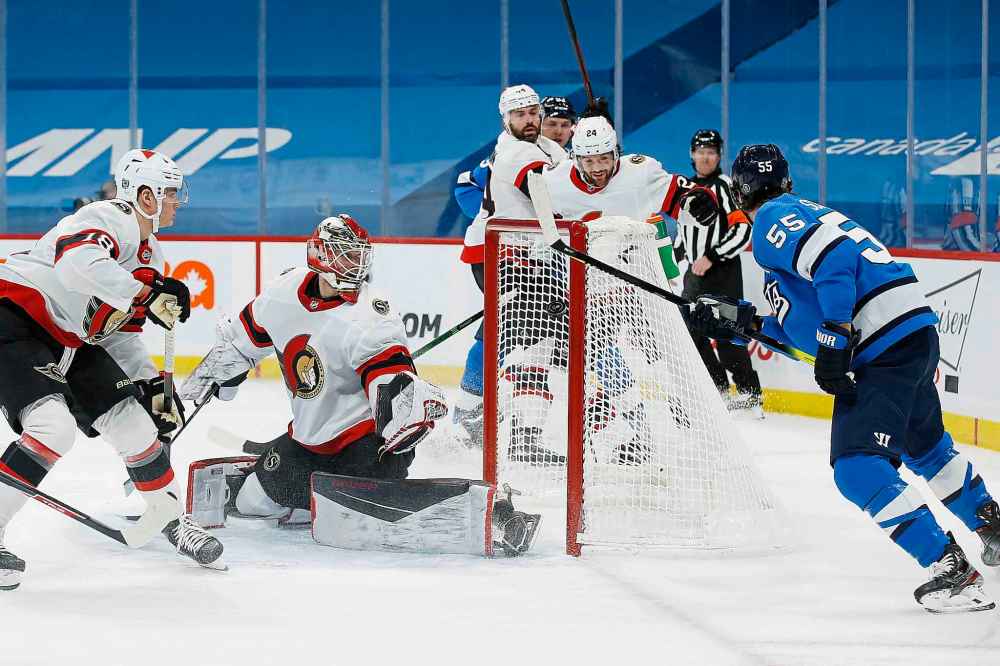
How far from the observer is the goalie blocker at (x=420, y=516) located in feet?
10.9

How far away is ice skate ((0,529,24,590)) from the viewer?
117 inches

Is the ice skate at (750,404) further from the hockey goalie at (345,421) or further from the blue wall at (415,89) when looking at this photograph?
the hockey goalie at (345,421)

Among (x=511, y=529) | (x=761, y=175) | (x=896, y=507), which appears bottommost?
(x=511, y=529)

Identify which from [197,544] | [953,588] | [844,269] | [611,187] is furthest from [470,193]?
[953,588]

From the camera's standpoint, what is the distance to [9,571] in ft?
9.76

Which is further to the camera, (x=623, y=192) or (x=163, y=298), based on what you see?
(x=623, y=192)

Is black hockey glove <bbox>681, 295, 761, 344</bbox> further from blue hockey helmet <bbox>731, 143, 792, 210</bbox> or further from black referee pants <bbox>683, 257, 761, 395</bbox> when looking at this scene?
black referee pants <bbox>683, 257, 761, 395</bbox>

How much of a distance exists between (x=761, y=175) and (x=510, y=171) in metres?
1.58

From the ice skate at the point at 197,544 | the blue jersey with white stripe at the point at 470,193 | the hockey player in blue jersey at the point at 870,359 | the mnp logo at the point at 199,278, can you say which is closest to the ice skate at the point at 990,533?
the hockey player in blue jersey at the point at 870,359

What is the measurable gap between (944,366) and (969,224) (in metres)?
2.61

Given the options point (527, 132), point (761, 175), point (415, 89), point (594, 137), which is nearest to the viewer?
point (761, 175)

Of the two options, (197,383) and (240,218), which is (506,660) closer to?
(197,383)

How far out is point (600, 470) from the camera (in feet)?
12.4

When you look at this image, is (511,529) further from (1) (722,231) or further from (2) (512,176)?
(1) (722,231)
